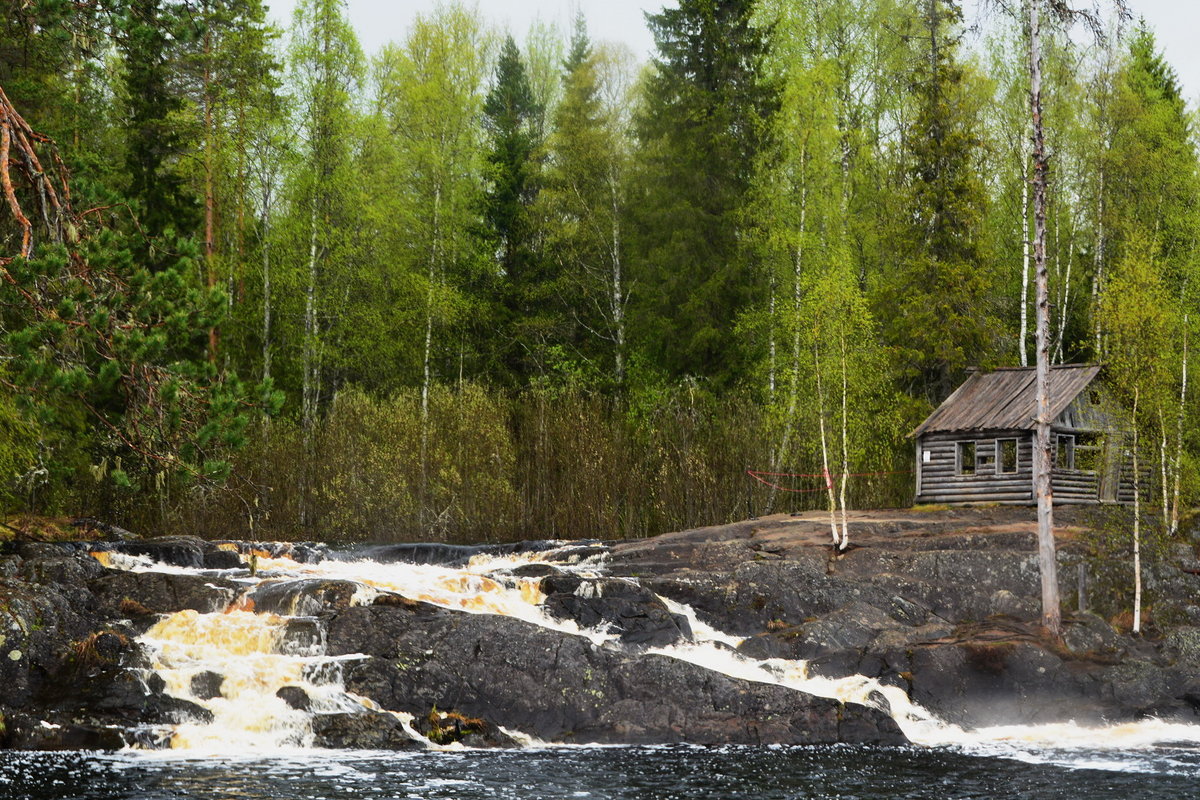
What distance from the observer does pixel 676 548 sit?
2256 cm

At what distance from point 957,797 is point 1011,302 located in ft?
84.4

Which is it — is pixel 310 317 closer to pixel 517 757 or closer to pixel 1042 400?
pixel 1042 400

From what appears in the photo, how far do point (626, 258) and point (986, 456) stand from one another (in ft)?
41.0

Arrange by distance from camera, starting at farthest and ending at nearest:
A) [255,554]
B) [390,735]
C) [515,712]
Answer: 1. [255,554]
2. [515,712]
3. [390,735]

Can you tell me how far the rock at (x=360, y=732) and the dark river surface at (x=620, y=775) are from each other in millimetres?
402

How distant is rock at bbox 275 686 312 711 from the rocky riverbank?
0.03 meters

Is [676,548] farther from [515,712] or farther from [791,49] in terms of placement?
[791,49]

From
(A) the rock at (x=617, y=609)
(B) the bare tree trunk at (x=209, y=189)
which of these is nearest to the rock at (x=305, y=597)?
(A) the rock at (x=617, y=609)

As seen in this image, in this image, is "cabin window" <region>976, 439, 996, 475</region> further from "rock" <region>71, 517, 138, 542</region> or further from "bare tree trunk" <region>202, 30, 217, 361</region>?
"rock" <region>71, 517, 138, 542</region>

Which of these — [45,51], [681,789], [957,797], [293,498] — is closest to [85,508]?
[293,498]

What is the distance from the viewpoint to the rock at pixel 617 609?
18.4m

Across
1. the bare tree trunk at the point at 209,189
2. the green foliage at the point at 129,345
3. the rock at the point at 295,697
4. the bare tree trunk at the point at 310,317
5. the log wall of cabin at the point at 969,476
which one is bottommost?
the rock at the point at 295,697

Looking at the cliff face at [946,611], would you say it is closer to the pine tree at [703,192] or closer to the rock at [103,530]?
the rock at [103,530]

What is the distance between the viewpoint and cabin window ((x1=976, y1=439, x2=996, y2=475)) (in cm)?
2792
